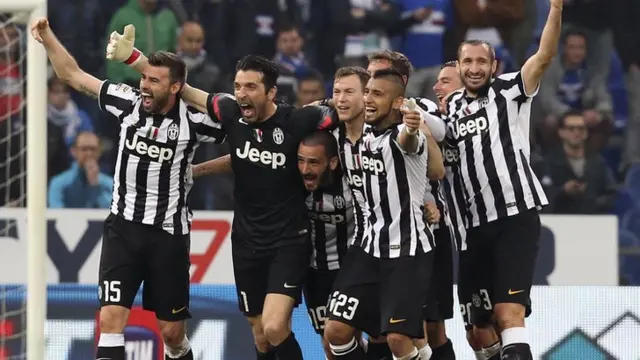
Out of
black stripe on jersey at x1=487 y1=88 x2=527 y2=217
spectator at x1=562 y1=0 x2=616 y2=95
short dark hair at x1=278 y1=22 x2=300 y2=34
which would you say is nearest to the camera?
black stripe on jersey at x1=487 y1=88 x2=527 y2=217

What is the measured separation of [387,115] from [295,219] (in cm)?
91

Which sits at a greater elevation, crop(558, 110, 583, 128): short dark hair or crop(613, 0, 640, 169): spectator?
crop(613, 0, 640, 169): spectator

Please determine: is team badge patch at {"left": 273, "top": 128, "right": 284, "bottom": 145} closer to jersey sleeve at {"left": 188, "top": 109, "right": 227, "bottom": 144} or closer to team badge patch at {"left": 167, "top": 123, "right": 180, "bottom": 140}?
jersey sleeve at {"left": 188, "top": 109, "right": 227, "bottom": 144}

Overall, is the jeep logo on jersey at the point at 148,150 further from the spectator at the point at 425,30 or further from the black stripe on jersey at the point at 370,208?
the spectator at the point at 425,30

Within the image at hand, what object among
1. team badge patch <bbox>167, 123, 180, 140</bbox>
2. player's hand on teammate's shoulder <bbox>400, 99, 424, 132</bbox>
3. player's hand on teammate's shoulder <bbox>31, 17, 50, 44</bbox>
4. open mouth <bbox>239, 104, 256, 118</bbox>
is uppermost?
player's hand on teammate's shoulder <bbox>31, 17, 50, 44</bbox>

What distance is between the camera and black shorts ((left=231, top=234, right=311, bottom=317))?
25.7 feet

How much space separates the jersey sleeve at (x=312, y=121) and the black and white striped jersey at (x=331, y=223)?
0.30 metres

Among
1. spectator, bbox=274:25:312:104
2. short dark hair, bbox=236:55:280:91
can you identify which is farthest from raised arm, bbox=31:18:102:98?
spectator, bbox=274:25:312:104

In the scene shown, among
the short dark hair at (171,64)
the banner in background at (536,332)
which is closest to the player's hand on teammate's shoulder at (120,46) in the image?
the short dark hair at (171,64)

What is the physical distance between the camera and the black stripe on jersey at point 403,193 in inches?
291

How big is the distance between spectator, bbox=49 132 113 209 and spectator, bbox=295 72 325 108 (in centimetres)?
180

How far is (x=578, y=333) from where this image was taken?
30.9 ft

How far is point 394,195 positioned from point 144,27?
547 cm

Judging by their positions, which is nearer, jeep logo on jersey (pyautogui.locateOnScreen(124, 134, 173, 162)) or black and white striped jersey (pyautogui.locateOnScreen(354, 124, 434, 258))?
black and white striped jersey (pyautogui.locateOnScreen(354, 124, 434, 258))
